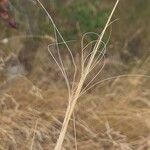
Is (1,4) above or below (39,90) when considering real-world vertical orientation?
above

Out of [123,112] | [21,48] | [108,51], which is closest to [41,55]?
[21,48]

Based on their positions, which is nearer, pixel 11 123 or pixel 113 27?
pixel 11 123

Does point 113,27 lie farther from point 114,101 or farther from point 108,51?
point 114,101

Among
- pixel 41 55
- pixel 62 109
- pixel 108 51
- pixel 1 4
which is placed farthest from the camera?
pixel 108 51

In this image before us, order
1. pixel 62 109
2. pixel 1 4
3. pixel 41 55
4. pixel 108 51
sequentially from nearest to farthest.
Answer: pixel 1 4
pixel 62 109
pixel 41 55
pixel 108 51

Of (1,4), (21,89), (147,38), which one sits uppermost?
(1,4)

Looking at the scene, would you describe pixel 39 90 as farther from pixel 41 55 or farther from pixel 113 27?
pixel 113 27
